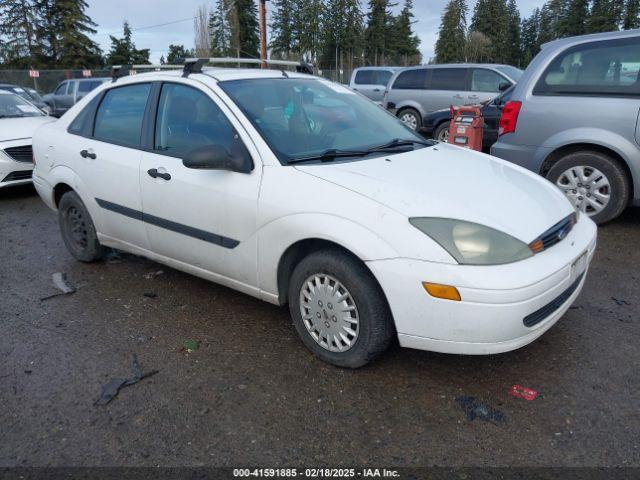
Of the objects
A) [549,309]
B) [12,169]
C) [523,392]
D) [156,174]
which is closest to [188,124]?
[156,174]

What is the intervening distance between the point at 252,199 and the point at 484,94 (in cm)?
1021

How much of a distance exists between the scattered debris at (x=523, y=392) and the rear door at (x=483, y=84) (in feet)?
33.5

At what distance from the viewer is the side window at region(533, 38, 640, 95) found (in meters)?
5.14

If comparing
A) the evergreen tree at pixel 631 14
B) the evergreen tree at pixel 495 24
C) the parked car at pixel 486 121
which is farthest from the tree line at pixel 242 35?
the parked car at pixel 486 121

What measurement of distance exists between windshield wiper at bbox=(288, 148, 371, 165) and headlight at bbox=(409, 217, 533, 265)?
850 mm

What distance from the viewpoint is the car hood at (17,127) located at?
25.0 feet

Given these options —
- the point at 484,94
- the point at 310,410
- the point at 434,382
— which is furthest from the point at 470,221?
the point at 484,94

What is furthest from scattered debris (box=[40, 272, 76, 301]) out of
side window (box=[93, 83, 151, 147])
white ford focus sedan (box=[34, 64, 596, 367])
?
side window (box=[93, 83, 151, 147])

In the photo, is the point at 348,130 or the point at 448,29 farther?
Result: the point at 448,29

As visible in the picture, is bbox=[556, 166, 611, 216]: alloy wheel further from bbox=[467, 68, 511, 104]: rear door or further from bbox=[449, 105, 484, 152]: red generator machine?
bbox=[467, 68, 511, 104]: rear door

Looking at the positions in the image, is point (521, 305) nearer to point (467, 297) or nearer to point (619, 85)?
point (467, 297)

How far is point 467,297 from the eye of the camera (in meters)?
2.50

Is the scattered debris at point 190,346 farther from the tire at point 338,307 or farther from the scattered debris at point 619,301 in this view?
the scattered debris at point 619,301

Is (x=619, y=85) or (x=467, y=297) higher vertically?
(x=619, y=85)
